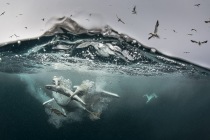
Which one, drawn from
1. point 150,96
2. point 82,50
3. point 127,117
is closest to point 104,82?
point 82,50

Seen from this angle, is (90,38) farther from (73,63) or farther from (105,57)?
(73,63)

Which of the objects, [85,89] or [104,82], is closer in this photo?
[85,89]

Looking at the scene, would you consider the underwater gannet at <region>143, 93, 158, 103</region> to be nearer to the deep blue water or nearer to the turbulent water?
the turbulent water

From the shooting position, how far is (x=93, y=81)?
20453mm

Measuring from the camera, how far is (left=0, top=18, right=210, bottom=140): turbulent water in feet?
36.0

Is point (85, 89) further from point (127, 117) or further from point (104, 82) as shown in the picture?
point (127, 117)

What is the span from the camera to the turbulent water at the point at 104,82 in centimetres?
1098

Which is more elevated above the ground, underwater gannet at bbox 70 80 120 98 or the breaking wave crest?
the breaking wave crest

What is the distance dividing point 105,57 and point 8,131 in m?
14.8

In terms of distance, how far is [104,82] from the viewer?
22.2 meters

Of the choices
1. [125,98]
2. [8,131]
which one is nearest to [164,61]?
[8,131]

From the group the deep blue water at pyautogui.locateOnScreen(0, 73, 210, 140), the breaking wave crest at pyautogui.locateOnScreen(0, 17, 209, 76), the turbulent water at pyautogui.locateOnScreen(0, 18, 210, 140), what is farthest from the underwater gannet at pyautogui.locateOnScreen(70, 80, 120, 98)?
the deep blue water at pyautogui.locateOnScreen(0, 73, 210, 140)

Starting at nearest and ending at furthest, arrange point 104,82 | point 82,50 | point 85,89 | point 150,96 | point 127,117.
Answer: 1. point 82,50
2. point 85,89
3. point 104,82
4. point 127,117
5. point 150,96

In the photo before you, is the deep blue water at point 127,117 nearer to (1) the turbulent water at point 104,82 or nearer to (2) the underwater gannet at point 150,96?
(1) the turbulent water at point 104,82
